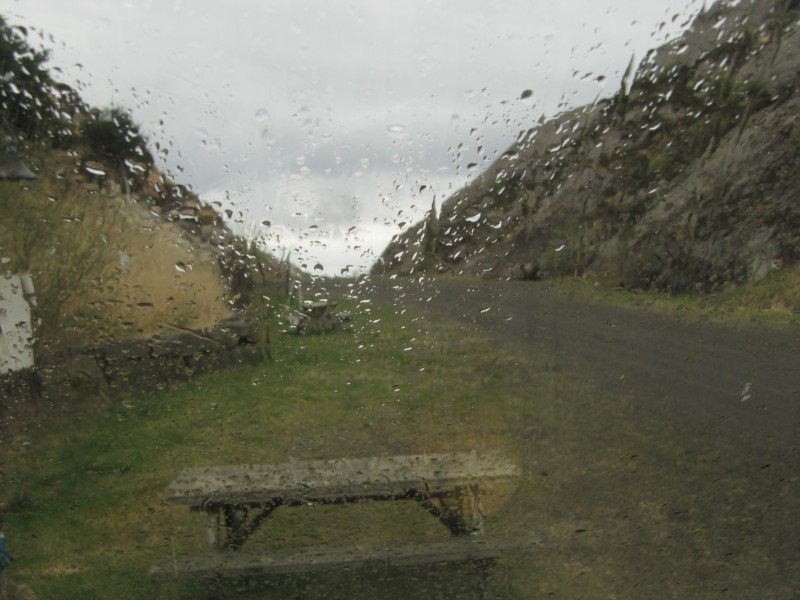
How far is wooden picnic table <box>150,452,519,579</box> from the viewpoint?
218 cm

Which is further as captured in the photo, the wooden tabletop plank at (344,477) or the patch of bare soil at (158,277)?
the wooden tabletop plank at (344,477)

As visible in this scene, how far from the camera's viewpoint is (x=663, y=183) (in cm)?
217

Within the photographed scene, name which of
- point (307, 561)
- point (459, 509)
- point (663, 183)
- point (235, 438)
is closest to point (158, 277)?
point (235, 438)

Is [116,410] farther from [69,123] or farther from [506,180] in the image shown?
[506,180]

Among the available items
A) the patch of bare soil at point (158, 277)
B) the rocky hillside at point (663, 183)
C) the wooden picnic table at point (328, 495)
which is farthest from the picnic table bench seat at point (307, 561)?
the rocky hillside at point (663, 183)

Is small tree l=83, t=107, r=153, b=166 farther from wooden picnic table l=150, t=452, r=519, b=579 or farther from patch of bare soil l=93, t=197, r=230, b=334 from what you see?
wooden picnic table l=150, t=452, r=519, b=579

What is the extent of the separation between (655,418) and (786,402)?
0.38 meters

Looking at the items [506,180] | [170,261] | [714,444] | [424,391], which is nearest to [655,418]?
[714,444]

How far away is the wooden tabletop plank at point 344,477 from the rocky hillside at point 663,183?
59cm

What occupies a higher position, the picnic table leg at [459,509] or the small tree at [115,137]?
the small tree at [115,137]

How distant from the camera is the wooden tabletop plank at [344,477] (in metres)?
2.18

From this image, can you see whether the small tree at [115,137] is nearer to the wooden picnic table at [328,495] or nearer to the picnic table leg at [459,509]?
the wooden picnic table at [328,495]

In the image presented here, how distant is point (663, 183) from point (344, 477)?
1.31 meters

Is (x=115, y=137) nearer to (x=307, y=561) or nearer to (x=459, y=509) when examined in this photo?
(x=307, y=561)
